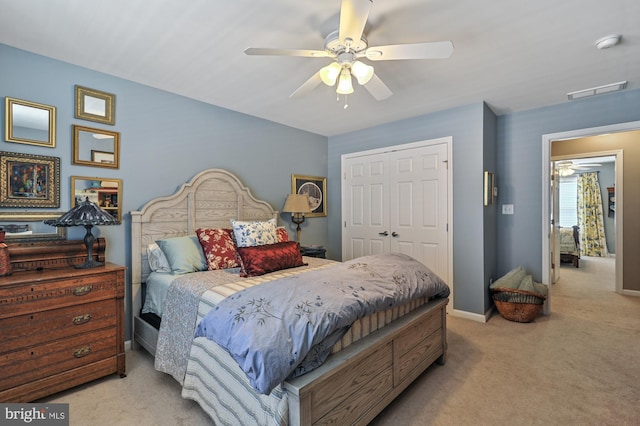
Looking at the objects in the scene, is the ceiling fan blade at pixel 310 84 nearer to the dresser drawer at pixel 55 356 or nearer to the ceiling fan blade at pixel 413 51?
the ceiling fan blade at pixel 413 51

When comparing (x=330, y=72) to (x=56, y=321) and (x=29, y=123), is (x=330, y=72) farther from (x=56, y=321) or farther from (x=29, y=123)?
(x=56, y=321)

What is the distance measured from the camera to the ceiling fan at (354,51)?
154cm

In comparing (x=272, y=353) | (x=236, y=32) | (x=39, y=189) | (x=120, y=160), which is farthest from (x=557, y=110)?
(x=39, y=189)

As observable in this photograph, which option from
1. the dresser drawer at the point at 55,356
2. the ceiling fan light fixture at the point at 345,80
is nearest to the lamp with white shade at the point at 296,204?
the ceiling fan light fixture at the point at 345,80

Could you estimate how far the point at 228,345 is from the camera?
4.40 ft

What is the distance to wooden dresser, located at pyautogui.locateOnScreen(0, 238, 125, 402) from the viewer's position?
1.81 meters

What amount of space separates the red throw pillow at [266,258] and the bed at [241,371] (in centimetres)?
6

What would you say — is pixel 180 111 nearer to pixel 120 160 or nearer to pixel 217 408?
pixel 120 160

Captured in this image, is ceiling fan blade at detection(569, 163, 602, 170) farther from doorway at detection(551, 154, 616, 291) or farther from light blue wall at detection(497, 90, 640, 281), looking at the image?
light blue wall at detection(497, 90, 640, 281)

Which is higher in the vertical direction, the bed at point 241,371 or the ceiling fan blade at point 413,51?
the ceiling fan blade at point 413,51

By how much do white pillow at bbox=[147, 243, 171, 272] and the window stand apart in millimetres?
9776

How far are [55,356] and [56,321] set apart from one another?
227 millimetres

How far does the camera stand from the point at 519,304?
3.24m

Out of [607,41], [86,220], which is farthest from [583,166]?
[86,220]
